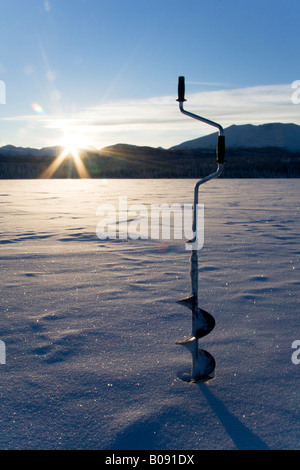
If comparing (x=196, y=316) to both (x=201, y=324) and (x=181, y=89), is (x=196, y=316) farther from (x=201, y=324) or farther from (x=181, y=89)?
(x=181, y=89)

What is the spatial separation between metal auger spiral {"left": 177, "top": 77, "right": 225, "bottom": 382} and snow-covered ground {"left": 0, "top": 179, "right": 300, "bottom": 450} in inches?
3.1

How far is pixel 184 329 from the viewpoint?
6.41 feet

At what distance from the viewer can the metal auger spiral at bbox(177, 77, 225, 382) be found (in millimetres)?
1310

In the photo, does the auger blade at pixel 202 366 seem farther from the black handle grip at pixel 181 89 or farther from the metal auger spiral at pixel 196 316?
the black handle grip at pixel 181 89

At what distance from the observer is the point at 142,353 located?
1693 millimetres

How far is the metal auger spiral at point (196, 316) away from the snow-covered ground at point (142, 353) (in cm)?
8

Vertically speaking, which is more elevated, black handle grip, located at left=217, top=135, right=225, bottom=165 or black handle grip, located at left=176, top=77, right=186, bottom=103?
black handle grip, located at left=176, top=77, right=186, bottom=103

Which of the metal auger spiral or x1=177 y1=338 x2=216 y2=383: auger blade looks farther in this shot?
x1=177 y1=338 x2=216 y2=383: auger blade

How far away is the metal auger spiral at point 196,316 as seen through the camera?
1310 mm

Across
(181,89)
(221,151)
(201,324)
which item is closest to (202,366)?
(201,324)

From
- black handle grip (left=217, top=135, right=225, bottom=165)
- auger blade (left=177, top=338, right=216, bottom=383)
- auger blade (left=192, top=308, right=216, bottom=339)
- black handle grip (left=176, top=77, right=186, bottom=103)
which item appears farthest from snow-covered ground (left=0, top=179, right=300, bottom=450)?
black handle grip (left=176, top=77, right=186, bottom=103)

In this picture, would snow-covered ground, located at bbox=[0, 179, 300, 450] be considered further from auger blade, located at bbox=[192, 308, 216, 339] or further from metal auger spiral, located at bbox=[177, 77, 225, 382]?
auger blade, located at bbox=[192, 308, 216, 339]

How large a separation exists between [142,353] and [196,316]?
1.48 ft
